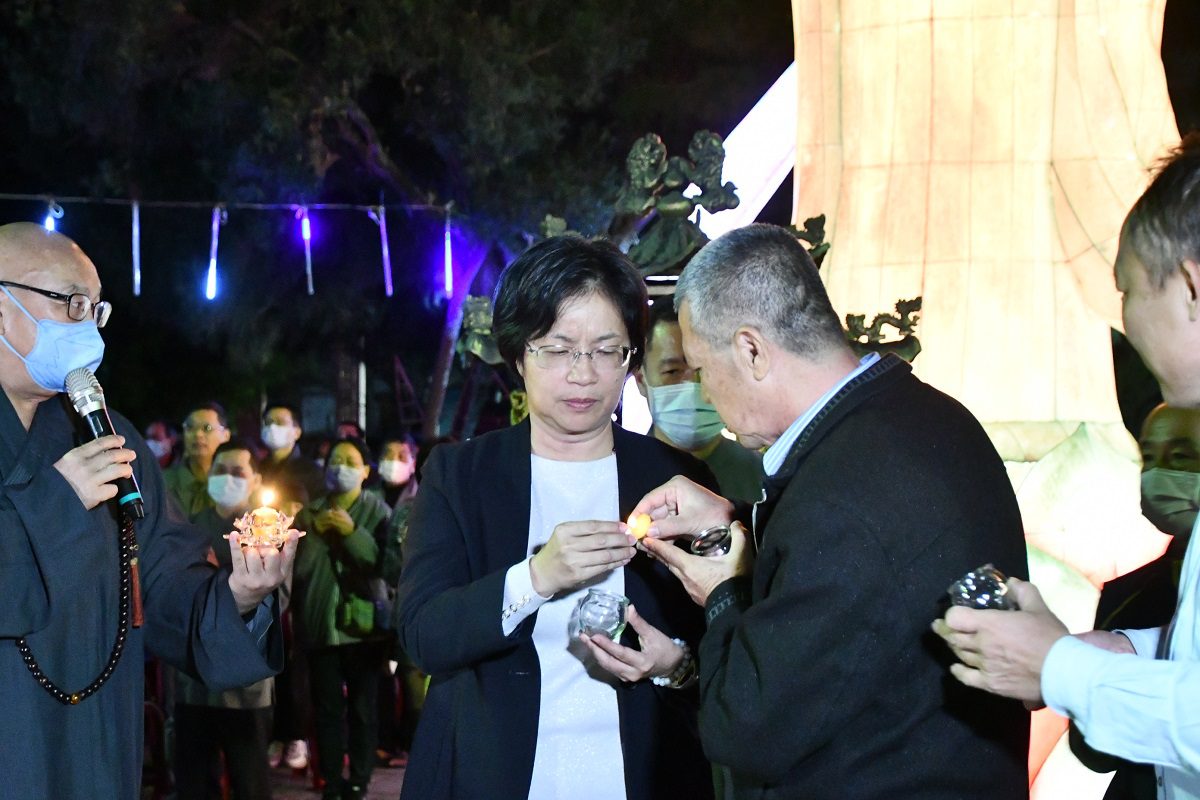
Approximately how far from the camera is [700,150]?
190 inches

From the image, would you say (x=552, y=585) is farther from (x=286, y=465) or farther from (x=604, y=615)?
(x=286, y=465)

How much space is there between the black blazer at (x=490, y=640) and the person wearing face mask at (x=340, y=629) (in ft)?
14.2

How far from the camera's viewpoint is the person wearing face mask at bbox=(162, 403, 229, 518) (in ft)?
24.7

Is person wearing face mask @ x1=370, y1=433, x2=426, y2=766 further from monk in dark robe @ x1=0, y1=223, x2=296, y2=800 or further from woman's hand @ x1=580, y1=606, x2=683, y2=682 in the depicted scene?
woman's hand @ x1=580, y1=606, x2=683, y2=682

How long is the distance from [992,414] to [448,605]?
3153 mm

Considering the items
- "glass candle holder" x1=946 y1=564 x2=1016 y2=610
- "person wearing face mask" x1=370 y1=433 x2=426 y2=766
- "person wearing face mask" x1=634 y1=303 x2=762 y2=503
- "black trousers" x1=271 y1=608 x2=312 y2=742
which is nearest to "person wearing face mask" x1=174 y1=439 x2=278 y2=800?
"person wearing face mask" x1=370 y1=433 x2=426 y2=766

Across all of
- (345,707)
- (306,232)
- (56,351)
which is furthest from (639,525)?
(306,232)

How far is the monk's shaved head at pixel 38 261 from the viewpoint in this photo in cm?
308

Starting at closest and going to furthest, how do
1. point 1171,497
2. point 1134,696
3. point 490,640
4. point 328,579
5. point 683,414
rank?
point 1134,696
point 490,640
point 1171,497
point 683,414
point 328,579

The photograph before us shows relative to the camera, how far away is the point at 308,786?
7.77 m

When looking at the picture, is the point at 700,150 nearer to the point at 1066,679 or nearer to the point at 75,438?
the point at 75,438

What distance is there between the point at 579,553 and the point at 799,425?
1.76 feet

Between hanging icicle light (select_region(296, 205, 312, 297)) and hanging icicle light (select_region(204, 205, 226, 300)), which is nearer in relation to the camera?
hanging icicle light (select_region(296, 205, 312, 297))

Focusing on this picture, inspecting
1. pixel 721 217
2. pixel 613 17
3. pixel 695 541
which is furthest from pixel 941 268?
pixel 613 17
